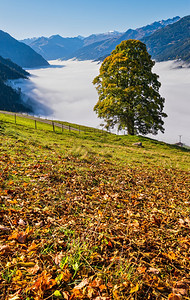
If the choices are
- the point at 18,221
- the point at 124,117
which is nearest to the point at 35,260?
the point at 18,221

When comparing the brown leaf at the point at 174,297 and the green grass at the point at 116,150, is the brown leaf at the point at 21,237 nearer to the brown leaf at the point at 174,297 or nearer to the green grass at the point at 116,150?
the brown leaf at the point at 174,297

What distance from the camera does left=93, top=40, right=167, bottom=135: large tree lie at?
24703 mm

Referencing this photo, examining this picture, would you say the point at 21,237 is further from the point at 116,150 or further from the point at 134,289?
the point at 116,150

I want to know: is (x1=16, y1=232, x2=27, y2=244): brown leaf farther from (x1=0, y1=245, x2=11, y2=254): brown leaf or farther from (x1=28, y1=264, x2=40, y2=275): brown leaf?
(x1=28, y1=264, x2=40, y2=275): brown leaf

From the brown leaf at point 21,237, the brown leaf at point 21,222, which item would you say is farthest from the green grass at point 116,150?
the brown leaf at point 21,237

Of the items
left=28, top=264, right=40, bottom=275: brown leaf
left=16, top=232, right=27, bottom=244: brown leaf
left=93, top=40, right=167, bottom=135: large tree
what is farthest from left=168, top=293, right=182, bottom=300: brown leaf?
left=93, top=40, right=167, bottom=135: large tree

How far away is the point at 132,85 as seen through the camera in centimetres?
2598

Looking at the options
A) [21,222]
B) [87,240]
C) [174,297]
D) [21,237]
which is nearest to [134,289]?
[174,297]

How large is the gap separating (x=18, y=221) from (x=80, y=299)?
2026 millimetres

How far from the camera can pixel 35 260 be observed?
2523 millimetres

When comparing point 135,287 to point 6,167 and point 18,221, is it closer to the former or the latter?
point 18,221

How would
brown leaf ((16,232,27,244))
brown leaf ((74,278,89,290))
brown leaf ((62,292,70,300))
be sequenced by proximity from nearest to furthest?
brown leaf ((62,292,70,300)) → brown leaf ((74,278,89,290)) → brown leaf ((16,232,27,244))

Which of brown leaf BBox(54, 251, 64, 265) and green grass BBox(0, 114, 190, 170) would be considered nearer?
brown leaf BBox(54, 251, 64, 265)

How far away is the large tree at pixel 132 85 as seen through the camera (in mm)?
24703
